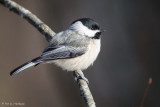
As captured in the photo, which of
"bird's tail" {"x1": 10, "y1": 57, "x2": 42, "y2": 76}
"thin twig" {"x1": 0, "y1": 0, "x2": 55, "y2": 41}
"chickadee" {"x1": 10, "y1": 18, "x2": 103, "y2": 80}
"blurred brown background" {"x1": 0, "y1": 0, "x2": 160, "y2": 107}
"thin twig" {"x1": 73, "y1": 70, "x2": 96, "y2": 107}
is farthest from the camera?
"blurred brown background" {"x1": 0, "y1": 0, "x2": 160, "y2": 107}

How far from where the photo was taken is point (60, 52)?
9.53ft

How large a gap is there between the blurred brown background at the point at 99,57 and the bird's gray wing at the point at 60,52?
118 centimetres

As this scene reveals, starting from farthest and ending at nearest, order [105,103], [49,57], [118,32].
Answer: [118,32], [105,103], [49,57]

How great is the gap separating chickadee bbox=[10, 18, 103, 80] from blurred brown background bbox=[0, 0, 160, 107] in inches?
44.0

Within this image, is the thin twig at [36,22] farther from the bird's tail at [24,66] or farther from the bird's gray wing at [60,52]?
the bird's tail at [24,66]

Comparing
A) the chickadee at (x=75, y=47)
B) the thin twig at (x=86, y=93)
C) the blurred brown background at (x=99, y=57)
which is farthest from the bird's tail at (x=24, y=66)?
the blurred brown background at (x=99, y=57)

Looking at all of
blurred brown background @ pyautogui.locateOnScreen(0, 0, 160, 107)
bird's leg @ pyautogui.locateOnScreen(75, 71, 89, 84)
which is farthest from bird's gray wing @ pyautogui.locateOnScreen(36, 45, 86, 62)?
blurred brown background @ pyautogui.locateOnScreen(0, 0, 160, 107)

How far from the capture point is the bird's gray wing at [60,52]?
9.31 feet

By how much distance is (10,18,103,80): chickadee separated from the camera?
9.50 ft

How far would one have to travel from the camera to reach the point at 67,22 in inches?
182

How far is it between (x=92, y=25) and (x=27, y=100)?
141 centimetres

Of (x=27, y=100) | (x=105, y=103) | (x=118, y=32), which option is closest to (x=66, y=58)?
(x=27, y=100)

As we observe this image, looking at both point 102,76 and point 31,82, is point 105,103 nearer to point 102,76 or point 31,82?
point 102,76

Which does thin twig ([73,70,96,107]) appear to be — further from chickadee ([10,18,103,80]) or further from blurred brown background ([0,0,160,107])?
blurred brown background ([0,0,160,107])
